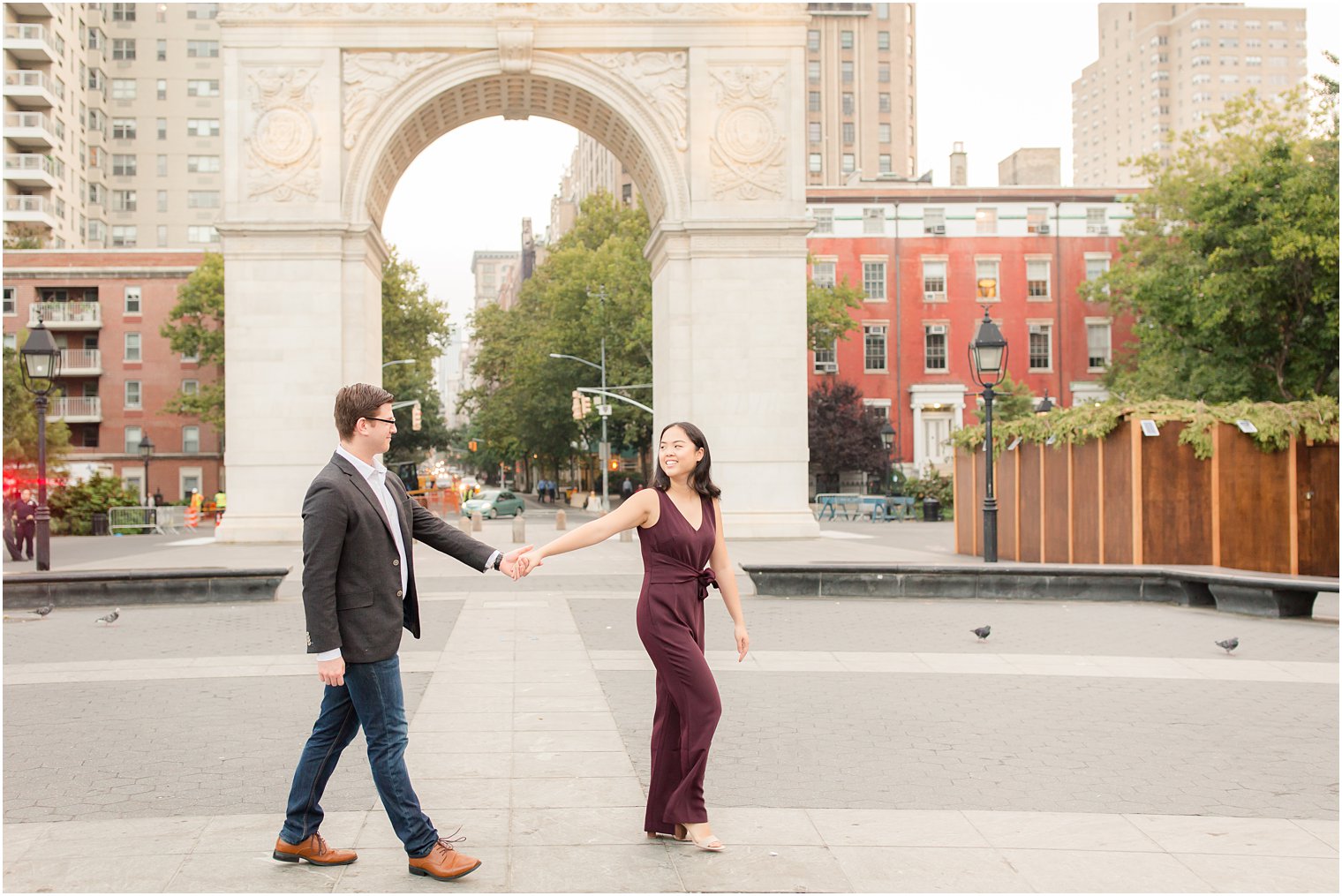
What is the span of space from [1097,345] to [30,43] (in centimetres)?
5839

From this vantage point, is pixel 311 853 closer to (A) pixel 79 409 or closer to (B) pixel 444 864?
(B) pixel 444 864

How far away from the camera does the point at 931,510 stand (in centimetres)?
4369

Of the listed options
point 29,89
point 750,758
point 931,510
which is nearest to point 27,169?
point 29,89

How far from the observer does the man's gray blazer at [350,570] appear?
5094 millimetres

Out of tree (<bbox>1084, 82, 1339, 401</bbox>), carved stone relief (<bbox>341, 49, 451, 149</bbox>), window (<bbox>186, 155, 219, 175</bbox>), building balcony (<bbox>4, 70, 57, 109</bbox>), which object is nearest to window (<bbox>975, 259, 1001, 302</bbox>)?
tree (<bbox>1084, 82, 1339, 401</bbox>)

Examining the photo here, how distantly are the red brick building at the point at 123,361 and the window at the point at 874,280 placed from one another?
3313 cm

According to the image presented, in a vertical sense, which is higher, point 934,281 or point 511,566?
point 934,281

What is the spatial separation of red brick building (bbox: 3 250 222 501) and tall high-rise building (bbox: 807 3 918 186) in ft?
155

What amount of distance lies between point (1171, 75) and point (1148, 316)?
162m

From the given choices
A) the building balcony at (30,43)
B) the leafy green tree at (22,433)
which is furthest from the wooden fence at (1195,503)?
the building balcony at (30,43)

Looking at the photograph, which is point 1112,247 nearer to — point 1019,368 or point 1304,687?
point 1019,368

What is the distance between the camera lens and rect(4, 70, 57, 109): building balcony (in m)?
66.9

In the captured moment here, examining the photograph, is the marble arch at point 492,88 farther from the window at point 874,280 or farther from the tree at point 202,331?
the window at point 874,280

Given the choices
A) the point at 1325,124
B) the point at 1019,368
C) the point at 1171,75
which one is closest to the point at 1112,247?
the point at 1019,368
